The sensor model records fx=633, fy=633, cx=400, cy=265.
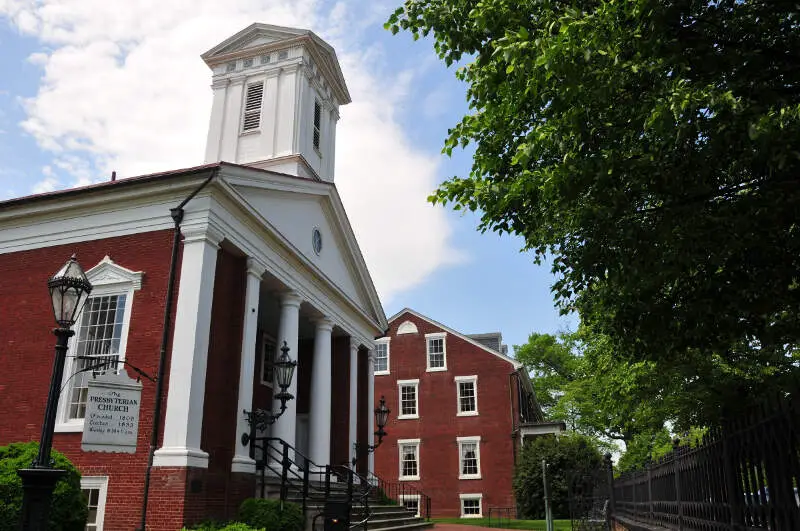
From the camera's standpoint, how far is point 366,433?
2494cm

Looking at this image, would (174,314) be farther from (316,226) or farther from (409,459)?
(409,459)

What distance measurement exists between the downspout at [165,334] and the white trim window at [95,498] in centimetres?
97

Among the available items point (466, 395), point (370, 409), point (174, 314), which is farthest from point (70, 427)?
point (466, 395)

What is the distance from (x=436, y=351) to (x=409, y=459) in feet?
19.8

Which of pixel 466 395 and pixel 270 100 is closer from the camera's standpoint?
pixel 270 100

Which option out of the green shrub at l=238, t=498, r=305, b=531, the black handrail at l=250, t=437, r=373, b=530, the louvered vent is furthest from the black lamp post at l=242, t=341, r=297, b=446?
the louvered vent

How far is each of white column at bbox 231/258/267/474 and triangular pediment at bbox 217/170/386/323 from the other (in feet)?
4.54

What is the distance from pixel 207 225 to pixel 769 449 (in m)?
11.8

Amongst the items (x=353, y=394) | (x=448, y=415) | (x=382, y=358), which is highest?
(x=382, y=358)

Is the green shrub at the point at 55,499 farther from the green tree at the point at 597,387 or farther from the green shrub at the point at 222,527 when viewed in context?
the green tree at the point at 597,387

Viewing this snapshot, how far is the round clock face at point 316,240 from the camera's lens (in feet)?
64.7

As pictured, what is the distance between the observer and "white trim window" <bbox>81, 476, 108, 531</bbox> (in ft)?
40.0

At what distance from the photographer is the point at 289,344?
17.1 metres

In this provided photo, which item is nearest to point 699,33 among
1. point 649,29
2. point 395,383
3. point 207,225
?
point 649,29
